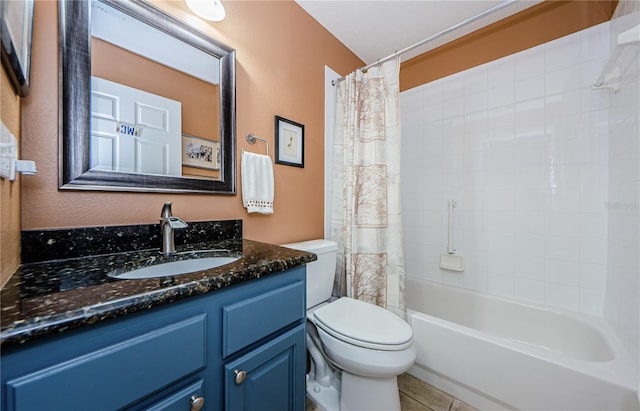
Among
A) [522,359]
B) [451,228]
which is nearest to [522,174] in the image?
[451,228]

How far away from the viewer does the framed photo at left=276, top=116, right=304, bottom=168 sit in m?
1.51

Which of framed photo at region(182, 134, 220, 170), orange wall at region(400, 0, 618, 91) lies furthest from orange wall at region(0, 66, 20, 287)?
orange wall at region(400, 0, 618, 91)

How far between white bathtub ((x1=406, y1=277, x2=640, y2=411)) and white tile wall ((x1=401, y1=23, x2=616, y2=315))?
15cm

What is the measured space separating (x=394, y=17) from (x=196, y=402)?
2.28 metres

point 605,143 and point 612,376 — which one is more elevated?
point 605,143

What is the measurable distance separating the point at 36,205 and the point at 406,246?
2.28m

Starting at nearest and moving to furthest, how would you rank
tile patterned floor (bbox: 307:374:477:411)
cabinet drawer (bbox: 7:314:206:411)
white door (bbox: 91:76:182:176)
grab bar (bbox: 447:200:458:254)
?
cabinet drawer (bbox: 7:314:206:411), white door (bbox: 91:76:182:176), tile patterned floor (bbox: 307:374:477:411), grab bar (bbox: 447:200:458:254)

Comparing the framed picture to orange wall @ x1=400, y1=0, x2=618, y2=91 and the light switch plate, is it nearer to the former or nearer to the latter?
the light switch plate

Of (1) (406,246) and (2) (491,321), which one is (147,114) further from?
(2) (491,321)

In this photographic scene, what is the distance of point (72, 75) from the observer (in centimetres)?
83

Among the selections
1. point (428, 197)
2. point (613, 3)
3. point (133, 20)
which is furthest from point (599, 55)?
point (133, 20)

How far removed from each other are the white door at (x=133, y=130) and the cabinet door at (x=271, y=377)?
0.82 meters

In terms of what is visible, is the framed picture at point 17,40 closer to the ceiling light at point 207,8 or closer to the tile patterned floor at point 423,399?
the ceiling light at point 207,8

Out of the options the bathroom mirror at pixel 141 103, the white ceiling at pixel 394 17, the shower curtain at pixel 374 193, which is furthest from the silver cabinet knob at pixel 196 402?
the white ceiling at pixel 394 17
